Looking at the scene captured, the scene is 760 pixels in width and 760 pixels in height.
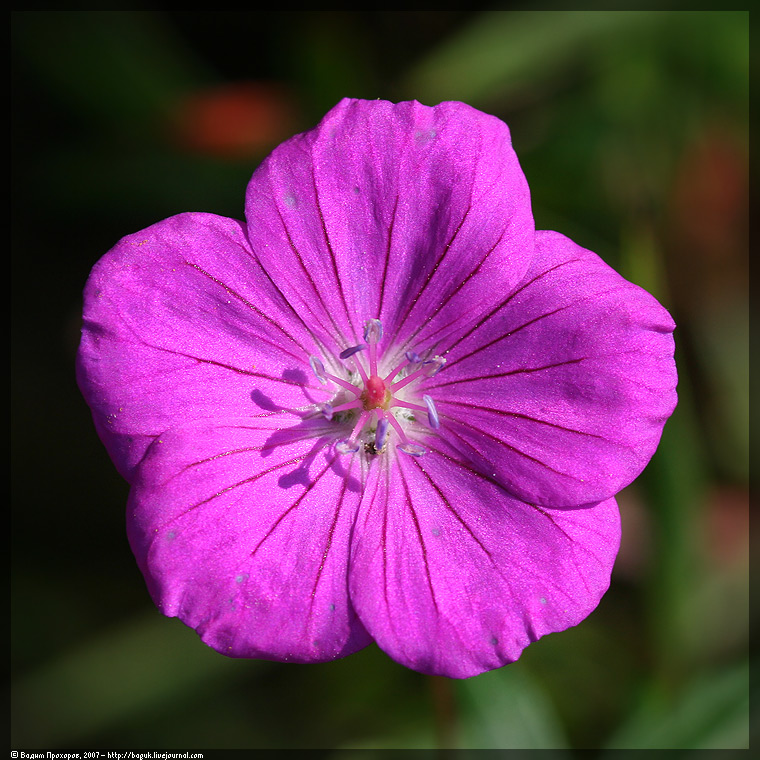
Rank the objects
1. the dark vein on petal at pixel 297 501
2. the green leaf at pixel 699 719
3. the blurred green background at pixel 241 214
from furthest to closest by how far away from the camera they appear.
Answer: the blurred green background at pixel 241 214
the green leaf at pixel 699 719
the dark vein on petal at pixel 297 501

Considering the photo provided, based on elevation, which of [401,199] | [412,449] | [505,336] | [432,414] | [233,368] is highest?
[401,199]

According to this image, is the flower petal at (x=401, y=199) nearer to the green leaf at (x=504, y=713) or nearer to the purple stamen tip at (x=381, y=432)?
the purple stamen tip at (x=381, y=432)

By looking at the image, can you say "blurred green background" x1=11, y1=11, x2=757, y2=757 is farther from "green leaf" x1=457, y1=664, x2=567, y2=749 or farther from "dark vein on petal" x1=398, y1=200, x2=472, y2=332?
"dark vein on petal" x1=398, y1=200, x2=472, y2=332

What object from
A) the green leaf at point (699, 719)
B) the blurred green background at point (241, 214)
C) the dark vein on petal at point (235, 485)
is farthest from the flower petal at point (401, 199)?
the green leaf at point (699, 719)

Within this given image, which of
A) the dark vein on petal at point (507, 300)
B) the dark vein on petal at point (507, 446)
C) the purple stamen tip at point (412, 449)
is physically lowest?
the purple stamen tip at point (412, 449)

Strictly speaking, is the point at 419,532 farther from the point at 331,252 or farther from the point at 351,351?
the point at 331,252

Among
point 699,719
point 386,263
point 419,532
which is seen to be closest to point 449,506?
point 419,532

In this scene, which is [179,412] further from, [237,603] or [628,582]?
[628,582]
